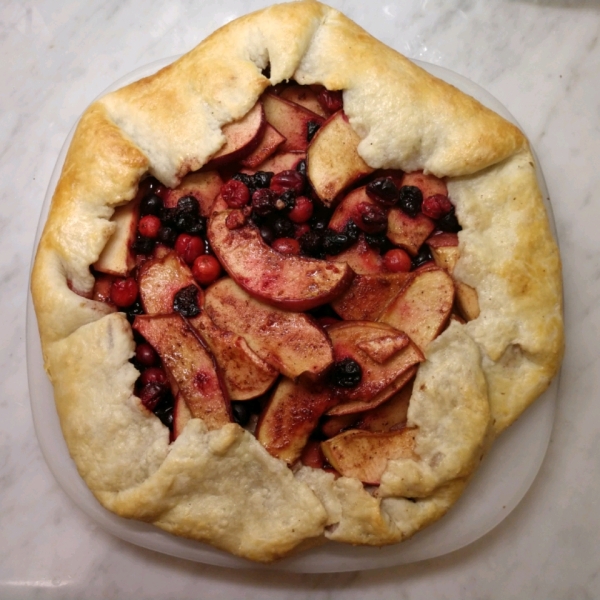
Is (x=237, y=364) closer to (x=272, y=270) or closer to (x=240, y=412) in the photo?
(x=240, y=412)

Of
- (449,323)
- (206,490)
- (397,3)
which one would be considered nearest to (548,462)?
(449,323)

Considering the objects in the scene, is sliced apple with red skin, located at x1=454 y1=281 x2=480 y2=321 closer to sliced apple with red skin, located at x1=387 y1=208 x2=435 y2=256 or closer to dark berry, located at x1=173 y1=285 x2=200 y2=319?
sliced apple with red skin, located at x1=387 y1=208 x2=435 y2=256

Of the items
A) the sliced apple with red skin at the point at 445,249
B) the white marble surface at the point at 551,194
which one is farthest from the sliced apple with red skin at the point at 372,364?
the white marble surface at the point at 551,194

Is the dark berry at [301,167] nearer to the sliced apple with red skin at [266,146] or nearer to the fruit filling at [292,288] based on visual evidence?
the fruit filling at [292,288]

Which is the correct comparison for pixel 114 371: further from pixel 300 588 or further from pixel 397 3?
pixel 397 3

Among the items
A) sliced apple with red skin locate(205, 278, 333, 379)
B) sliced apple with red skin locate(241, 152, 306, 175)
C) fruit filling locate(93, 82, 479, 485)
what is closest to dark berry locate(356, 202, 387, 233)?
fruit filling locate(93, 82, 479, 485)
